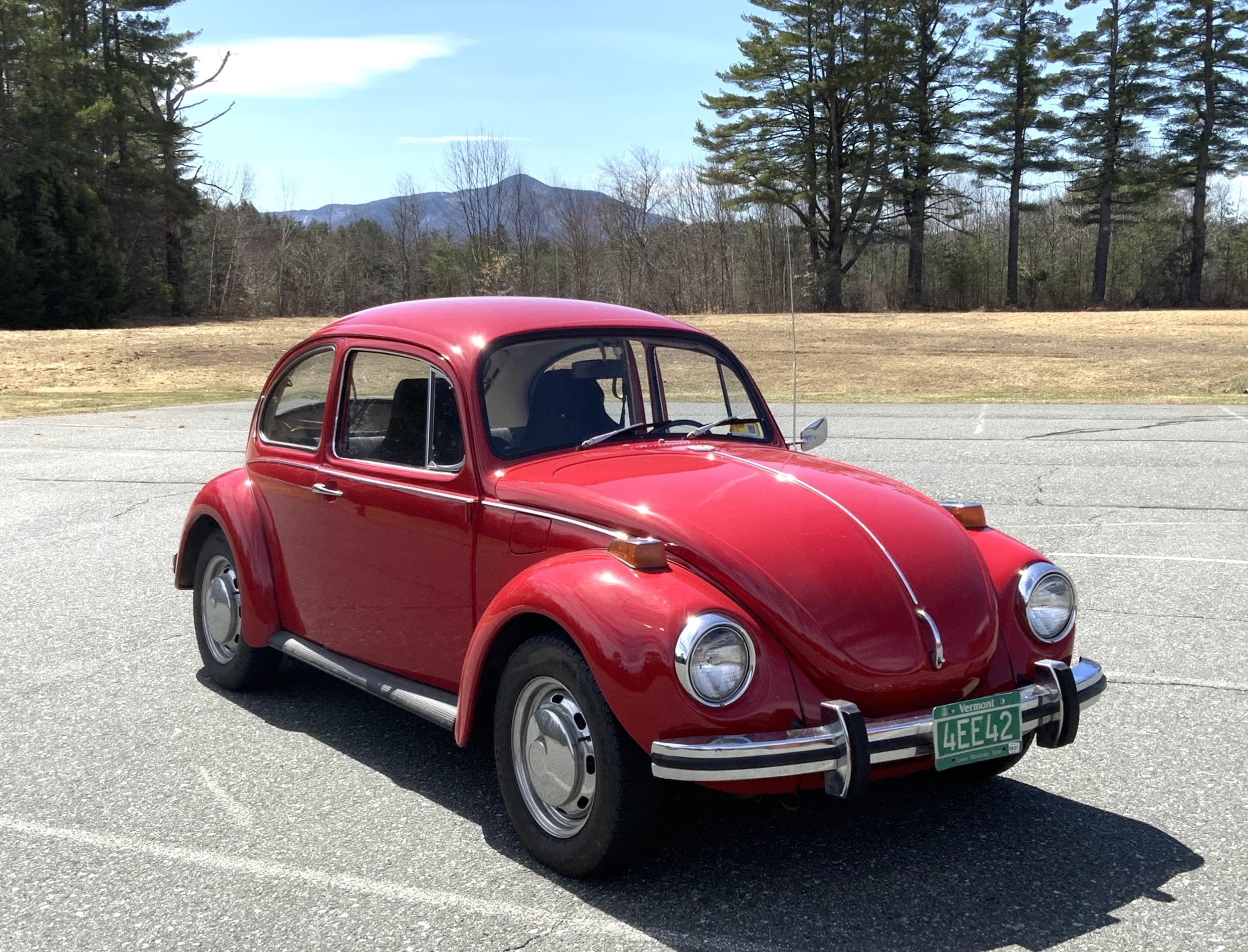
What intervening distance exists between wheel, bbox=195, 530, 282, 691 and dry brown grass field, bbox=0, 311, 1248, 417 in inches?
753

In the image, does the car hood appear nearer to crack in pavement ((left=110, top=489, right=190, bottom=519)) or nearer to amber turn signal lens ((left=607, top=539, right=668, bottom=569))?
amber turn signal lens ((left=607, top=539, right=668, bottom=569))

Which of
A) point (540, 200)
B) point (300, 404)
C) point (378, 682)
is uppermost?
point (540, 200)

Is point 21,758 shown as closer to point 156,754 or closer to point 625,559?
point 156,754

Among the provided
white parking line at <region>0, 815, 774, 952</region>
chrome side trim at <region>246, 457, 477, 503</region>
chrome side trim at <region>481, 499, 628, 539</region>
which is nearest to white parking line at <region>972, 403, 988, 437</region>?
chrome side trim at <region>246, 457, 477, 503</region>

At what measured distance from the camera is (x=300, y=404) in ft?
17.3

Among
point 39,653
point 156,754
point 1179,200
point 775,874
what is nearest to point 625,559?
point 775,874

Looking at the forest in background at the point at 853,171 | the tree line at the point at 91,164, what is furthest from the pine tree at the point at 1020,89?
the tree line at the point at 91,164

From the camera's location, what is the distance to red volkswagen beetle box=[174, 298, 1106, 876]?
322 cm

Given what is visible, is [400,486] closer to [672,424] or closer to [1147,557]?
[672,424]

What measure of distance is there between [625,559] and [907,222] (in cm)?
5593

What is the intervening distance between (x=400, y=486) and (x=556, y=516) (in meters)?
0.88

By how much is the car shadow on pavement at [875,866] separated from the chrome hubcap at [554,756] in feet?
0.65

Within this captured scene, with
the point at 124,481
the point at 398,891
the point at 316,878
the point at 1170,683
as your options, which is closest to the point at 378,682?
the point at 316,878

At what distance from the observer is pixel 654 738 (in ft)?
10.4
